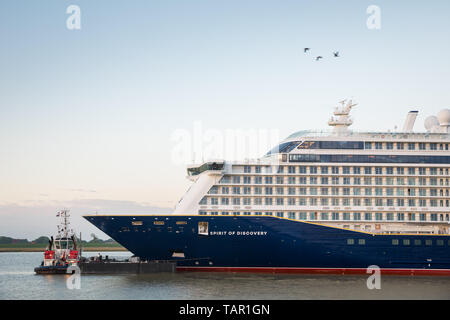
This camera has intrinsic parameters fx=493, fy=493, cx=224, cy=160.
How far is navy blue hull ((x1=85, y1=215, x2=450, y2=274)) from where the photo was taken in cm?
3738

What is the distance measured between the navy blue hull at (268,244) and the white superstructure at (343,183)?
1677 millimetres

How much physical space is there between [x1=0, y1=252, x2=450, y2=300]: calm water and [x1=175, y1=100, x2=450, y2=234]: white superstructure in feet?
16.5

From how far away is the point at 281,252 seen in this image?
37.5 m

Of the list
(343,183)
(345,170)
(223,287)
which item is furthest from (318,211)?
(223,287)

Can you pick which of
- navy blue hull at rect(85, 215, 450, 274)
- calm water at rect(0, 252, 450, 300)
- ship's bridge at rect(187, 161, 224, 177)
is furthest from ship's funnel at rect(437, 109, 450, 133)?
ship's bridge at rect(187, 161, 224, 177)

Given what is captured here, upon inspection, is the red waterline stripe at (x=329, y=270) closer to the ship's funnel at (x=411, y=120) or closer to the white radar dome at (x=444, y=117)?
the ship's funnel at (x=411, y=120)

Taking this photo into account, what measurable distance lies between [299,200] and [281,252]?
4823mm

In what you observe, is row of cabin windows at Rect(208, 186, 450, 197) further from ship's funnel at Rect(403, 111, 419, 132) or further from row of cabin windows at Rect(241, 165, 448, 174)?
ship's funnel at Rect(403, 111, 419, 132)

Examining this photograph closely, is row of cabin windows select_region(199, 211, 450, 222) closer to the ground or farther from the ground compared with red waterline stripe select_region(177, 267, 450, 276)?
farther from the ground

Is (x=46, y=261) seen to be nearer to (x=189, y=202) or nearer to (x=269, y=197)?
(x=189, y=202)

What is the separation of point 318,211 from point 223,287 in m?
11.9

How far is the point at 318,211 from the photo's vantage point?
39.8 m

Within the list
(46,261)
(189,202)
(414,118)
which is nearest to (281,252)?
(189,202)
